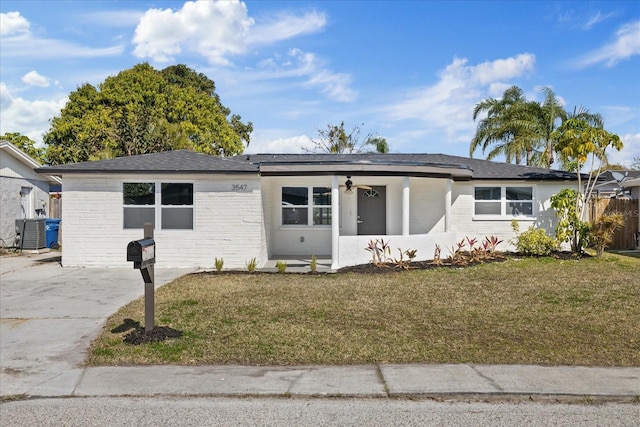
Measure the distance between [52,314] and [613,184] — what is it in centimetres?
3011

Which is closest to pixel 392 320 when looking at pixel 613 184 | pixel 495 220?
pixel 495 220

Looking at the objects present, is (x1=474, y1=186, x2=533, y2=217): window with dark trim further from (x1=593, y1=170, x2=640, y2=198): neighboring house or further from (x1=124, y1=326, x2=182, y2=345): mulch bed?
(x1=124, y1=326, x2=182, y2=345): mulch bed

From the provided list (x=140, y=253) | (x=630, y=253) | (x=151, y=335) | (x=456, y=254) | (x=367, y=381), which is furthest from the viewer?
(x=630, y=253)

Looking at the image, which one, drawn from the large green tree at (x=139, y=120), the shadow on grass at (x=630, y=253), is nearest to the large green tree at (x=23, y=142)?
the large green tree at (x=139, y=120)

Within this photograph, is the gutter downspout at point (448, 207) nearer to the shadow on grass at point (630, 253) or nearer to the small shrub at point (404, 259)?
the small shrub at point (404, 259)

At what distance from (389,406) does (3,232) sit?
18.3 meters

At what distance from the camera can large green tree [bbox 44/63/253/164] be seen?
89.9ft

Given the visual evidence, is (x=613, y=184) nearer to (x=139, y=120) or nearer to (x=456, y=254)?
(x=456, y=254)

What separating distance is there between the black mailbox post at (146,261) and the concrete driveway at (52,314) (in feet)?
2.98

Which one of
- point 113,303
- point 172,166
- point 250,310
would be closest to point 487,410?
point 250,310

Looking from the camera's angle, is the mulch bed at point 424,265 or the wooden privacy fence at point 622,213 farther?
the wooden privacy fence at point 622,213

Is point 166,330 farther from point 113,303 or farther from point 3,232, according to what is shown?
point 3,232

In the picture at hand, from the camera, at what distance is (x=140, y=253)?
21.5 ft

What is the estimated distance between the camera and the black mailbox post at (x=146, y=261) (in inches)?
257
